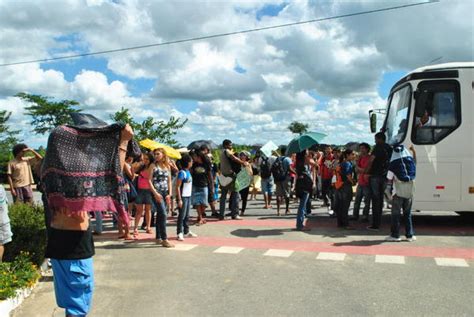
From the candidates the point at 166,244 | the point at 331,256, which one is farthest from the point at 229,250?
the point at 331,256

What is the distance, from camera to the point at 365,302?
4.93 m

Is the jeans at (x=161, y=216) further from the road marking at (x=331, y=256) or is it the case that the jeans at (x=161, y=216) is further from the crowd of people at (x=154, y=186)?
the road marking at (x=331, y=256)

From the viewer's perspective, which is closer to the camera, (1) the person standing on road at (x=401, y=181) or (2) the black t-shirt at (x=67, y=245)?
(2) the black t-shirt at (x=67, y=245)

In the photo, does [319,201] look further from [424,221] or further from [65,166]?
[65,166]

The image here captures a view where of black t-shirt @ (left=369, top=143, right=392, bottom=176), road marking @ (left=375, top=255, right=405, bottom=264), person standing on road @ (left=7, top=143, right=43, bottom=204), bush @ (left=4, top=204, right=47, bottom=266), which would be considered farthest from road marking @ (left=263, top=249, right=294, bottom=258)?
person standing on road @ (left=7, top=143, right=43, bottom=204)

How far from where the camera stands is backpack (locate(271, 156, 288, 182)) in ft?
38.1

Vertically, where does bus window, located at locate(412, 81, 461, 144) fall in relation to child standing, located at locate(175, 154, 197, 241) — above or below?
above

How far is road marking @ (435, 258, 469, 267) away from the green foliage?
5.55m

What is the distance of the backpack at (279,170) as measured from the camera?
11.6 metres

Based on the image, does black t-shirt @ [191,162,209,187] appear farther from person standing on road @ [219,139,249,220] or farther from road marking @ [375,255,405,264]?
road marking @ [375,255,405,264]

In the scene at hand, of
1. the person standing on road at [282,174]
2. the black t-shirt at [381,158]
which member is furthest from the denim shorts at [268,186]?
the black t-shirt at [381,158]

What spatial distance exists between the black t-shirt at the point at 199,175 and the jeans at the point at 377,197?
11.6 feet

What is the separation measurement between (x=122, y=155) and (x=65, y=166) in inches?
16.5

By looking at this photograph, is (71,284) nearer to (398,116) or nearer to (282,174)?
(398,116)
